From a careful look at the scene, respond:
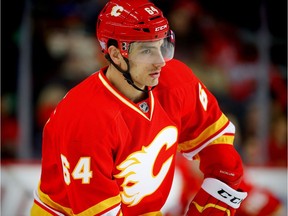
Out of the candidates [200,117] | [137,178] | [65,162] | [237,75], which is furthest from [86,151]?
[237,75]

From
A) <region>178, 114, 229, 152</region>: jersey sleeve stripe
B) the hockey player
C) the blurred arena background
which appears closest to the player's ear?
the hockey player

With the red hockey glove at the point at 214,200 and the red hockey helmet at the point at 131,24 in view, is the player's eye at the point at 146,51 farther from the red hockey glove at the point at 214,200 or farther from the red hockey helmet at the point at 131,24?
the red hockey glove at the point at 214,200

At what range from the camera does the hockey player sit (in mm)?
2791

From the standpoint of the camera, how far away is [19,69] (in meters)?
4.86

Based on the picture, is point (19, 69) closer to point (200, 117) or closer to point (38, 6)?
point (38, 6)

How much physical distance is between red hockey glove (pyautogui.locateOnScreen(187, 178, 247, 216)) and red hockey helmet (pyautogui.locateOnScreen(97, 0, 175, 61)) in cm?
62

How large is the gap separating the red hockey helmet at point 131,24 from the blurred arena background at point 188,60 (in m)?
2.03

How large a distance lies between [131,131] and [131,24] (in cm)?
39

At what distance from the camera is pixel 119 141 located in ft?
9.27

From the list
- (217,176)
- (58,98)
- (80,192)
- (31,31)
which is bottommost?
(58,98)

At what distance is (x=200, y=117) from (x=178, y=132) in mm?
133

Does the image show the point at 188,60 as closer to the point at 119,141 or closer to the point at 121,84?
the point at 121,84

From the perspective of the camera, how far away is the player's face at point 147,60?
2.82m

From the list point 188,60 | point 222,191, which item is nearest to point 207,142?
point 222,191
